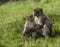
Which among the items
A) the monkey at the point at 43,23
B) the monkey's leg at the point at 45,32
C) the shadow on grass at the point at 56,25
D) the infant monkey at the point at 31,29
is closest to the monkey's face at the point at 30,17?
the infant monkey at the point at 31,29

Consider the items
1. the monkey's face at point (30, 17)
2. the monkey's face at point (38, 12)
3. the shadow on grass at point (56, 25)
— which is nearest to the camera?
the monkey's face at point (38, 12)

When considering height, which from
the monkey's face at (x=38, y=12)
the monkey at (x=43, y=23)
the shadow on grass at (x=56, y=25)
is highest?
the monkey's face at (x=38, y=12)

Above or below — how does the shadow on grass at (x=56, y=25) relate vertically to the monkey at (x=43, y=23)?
below

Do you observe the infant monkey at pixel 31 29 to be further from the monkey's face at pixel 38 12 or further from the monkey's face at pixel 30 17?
the monkey's face at pixel 38 12

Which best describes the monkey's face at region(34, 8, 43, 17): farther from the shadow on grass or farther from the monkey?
the shadow on grass

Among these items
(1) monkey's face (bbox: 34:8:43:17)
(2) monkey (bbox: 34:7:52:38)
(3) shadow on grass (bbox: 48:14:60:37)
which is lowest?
(3) shadow on grass (bbox: 48:14:60:37)

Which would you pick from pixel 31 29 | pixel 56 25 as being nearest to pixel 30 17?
pixel 31 29

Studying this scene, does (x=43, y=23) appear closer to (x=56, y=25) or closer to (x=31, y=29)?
(x=31, y=29)

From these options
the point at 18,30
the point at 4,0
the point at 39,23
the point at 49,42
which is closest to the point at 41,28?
the point at 39,23

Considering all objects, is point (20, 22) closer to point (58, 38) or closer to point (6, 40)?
point (6, 40)

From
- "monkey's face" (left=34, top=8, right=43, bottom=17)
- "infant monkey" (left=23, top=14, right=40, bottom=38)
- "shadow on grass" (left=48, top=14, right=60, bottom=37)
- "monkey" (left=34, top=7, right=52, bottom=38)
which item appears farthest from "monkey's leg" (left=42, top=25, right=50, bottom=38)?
"monkey's face" (left=34, top=8, right=43, bottom=17)

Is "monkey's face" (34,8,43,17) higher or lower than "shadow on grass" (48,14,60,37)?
higher

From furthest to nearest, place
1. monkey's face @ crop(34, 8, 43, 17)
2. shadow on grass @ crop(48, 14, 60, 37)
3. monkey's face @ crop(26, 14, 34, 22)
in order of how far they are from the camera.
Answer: shadow on grass @ crop(48, 14, 60, 37) → monkey's face @ crop(26, 14, 34, 22) → monkey's face @ crop(34, 8, 43, 17)

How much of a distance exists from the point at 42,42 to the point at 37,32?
844 millimetres
